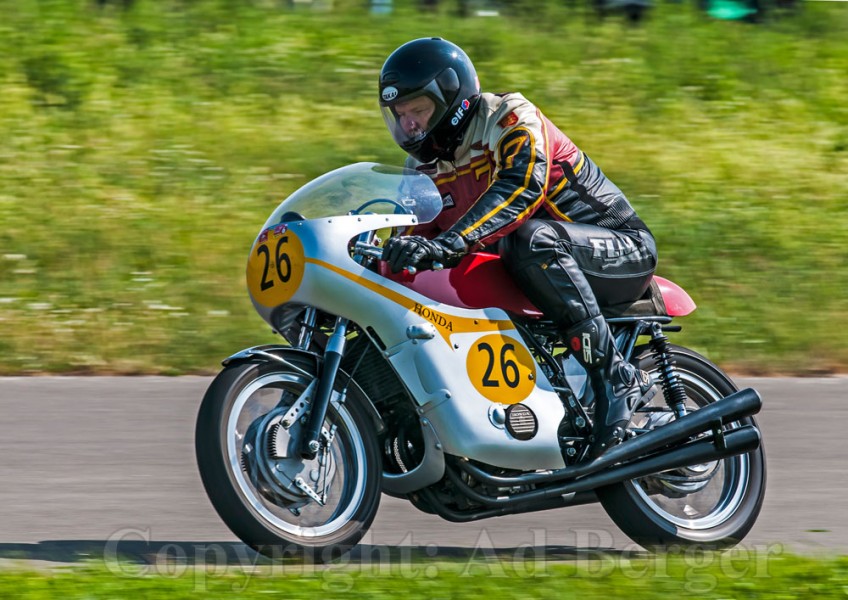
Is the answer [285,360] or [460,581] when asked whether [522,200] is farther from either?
[460,581]

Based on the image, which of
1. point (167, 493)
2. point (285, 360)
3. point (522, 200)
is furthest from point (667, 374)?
point (167, 493)

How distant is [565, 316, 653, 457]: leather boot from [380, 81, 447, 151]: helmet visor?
875 millimetres

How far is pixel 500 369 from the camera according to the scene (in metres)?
5.03

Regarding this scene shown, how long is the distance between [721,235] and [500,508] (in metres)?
5.95

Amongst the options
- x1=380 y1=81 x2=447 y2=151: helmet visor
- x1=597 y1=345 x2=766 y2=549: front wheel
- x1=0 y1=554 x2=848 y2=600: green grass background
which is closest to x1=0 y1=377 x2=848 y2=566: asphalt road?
x1=597 y1=345 x2=766 y2=549: front wheel

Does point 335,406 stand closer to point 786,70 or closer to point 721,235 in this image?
point 721,235

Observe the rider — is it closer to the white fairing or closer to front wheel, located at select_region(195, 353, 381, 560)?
the white fairing

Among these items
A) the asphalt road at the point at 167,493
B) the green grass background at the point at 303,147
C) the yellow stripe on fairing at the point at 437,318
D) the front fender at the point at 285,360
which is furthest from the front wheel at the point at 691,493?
the green grass background at the point at 303,147

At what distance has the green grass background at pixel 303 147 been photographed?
9.06 metres

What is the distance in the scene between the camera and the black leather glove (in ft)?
15.5

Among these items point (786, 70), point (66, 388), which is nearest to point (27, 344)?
point (66, 388)

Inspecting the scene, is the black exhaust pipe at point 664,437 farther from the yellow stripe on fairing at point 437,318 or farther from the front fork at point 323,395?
the front fork at point 323,395

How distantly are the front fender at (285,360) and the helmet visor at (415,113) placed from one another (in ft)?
2.86

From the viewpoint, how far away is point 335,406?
190 inches
